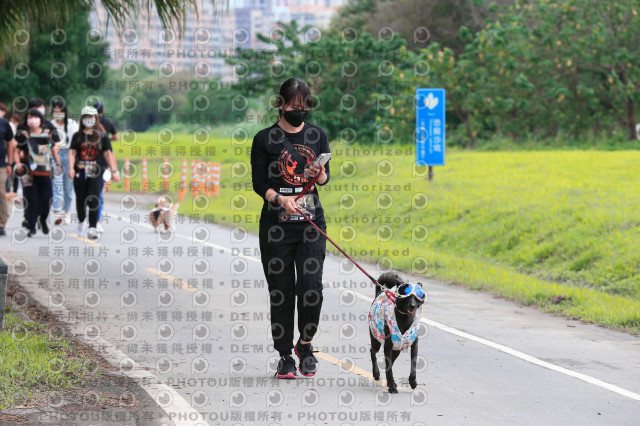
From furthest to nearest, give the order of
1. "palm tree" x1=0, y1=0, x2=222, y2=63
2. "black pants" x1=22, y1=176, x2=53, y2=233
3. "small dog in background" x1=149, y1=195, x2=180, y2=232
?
1. "small dog in background" x1=149, y1=195, x2=180, y2=232
2. "black pants" x1=22, y1=176, x2=53, y2=233
3. "palm tree" x1=0, y1=0, x2=222, y2=63

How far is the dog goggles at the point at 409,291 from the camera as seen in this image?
272 inches

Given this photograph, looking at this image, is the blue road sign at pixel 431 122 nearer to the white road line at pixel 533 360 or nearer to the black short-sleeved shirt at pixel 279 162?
the white road line at pixel 533 360

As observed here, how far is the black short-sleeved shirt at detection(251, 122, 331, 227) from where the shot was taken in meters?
7.52

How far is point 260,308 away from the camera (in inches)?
452

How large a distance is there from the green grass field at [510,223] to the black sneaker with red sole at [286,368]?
434 cm

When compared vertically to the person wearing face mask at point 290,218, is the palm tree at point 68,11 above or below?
above

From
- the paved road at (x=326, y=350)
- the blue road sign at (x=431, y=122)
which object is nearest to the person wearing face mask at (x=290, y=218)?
the paved road at (x=326, y=350)

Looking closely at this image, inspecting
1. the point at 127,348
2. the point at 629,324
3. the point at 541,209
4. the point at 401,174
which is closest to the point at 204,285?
the point at 127,348

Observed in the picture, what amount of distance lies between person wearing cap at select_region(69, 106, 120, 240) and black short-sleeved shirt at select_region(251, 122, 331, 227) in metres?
9.09

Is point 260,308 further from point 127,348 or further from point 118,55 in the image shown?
point 118,55

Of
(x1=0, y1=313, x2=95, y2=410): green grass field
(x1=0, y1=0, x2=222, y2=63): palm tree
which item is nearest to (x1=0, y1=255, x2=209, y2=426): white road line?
(x1=0, y1=313, x2=95, y2=410): green grass field

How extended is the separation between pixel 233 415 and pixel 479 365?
2.60 m

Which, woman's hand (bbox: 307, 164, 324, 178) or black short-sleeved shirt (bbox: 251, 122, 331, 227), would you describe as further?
black short-sleeved shirt (bbox: 251, 122, 331, 227)

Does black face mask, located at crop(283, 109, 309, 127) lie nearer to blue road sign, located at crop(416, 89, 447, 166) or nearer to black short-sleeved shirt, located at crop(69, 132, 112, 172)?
black short-sleeved shirt, located at crop(69, 132, 112, 172)
